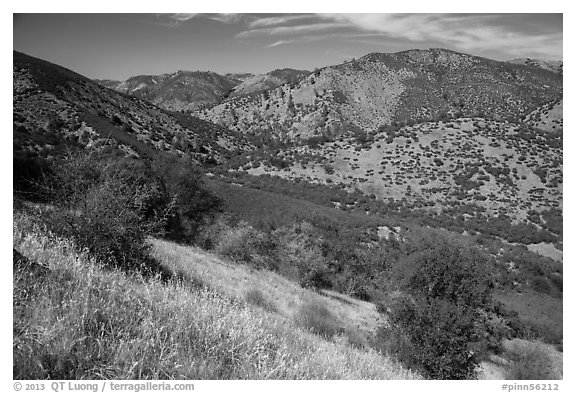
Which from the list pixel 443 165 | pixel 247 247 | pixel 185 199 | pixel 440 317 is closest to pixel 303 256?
pixel 247 247

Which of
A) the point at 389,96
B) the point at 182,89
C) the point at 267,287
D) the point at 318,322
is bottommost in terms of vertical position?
the point at 267,287

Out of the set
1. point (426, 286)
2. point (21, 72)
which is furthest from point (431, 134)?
point (21, 72)

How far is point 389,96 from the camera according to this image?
262 feet

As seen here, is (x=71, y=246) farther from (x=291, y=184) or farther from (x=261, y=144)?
(x=261, y=144)

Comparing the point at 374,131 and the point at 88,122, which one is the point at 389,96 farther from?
the point at 88,122

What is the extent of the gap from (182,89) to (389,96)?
9370 cm

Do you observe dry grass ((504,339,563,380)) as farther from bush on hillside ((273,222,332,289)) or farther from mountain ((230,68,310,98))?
mountain ((230,68,310,98))

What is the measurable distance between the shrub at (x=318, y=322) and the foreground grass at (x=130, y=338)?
2.87 m

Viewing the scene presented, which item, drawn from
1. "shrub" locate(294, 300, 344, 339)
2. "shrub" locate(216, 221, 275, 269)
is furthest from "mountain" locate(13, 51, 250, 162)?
"shrub" locate(294, 300, 344, 339)

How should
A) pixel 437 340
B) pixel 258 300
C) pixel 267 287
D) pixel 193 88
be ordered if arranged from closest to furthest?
pixel 437 340 < pixel 258 300 < pixel 267 287 < pixel 193 88

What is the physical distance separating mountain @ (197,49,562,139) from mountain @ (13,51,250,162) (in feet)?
69.6

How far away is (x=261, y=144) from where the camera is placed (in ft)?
214

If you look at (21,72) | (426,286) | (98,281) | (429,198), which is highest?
(21,72)
